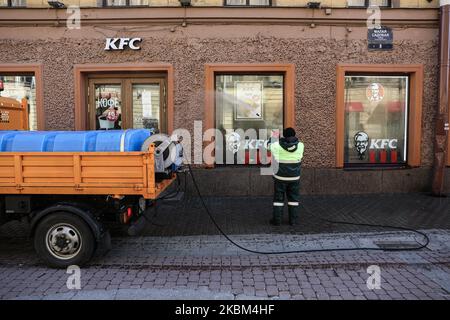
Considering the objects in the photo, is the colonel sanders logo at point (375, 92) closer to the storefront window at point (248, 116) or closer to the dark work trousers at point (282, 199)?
the storefront window at point (248, 116)

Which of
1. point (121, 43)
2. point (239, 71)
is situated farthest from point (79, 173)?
point (239, 71)

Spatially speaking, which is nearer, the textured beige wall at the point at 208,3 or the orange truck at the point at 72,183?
the orange truck at the point at 72,183

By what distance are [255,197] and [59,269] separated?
5339mm

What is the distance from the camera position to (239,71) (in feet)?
31.8

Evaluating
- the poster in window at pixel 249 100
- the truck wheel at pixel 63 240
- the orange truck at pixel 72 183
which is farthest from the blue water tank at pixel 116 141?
the poster in window at pixel 249 100

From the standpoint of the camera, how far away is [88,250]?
5.08m

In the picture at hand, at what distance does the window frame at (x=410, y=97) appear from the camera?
974cm

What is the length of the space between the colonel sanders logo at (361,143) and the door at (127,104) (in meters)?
4.89

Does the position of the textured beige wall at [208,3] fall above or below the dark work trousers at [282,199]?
above

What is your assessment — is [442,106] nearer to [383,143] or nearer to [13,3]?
[383,143]

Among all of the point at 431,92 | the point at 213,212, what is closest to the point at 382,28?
the point at 431,92

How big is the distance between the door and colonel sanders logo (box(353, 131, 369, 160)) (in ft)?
16.0

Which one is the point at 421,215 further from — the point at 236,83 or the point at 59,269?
the point at 59,269

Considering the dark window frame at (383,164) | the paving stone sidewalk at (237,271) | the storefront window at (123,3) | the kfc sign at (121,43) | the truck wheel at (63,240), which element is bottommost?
the paving stone sidewalk at (237,271)
